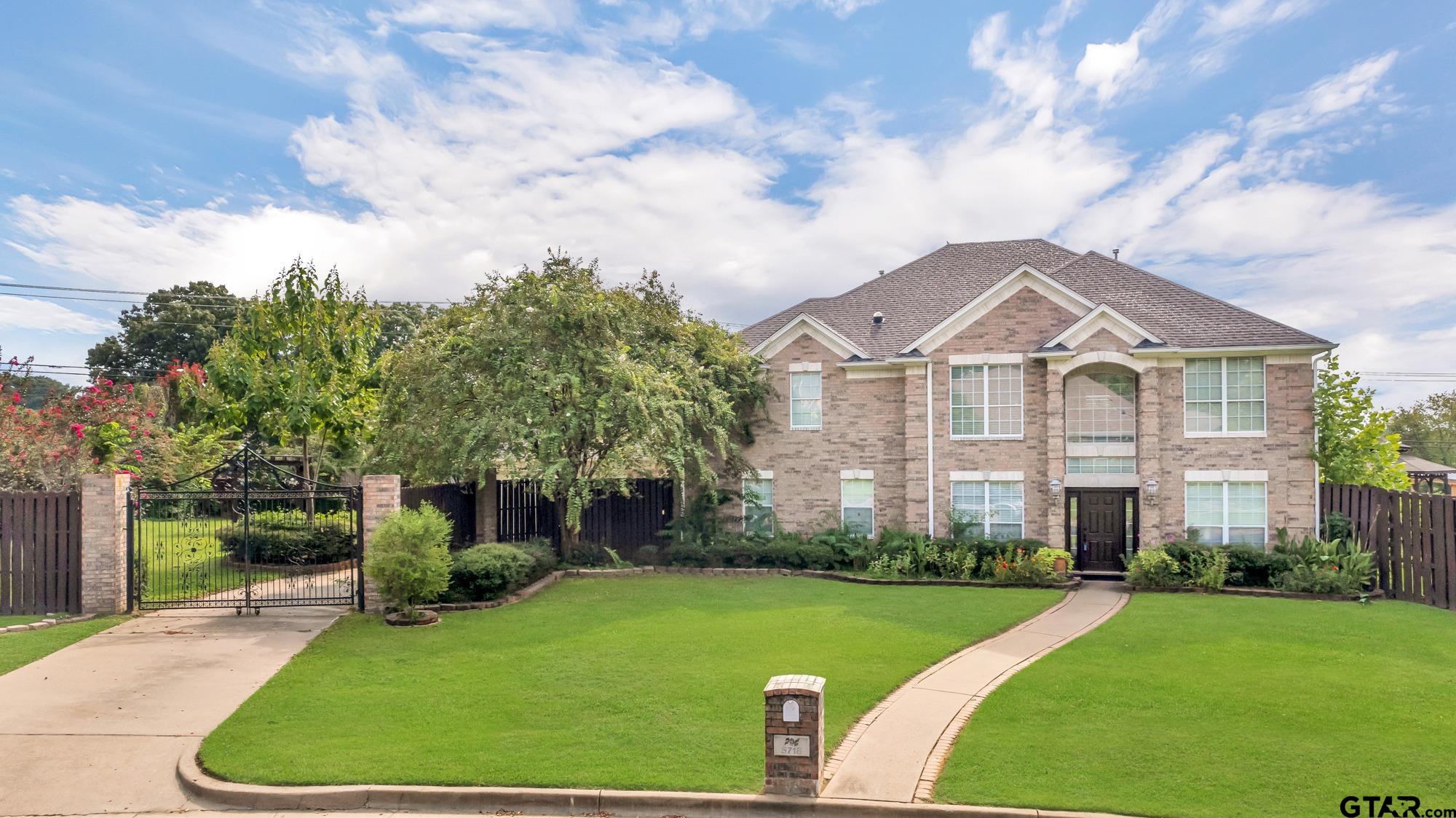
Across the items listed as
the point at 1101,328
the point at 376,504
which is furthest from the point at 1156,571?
the point at 376,504

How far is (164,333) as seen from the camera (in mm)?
57062

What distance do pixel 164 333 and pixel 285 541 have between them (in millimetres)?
45404

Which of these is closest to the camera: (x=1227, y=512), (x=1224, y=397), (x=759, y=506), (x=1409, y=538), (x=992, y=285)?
(x=1409, y=538)

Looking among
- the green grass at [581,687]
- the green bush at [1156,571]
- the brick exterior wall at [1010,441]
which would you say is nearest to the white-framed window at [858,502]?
the brick exterior wall at [1010,441]

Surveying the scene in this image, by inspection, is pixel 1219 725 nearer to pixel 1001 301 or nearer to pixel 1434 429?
pixel 1001 301

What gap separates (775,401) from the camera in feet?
77.6

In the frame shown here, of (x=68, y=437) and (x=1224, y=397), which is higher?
(x=1224, y=397)

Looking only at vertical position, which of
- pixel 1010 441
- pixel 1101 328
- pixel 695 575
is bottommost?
pixel 695 575

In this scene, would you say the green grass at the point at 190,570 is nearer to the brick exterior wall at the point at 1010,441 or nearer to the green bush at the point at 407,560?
the green bush at the point at 407,560

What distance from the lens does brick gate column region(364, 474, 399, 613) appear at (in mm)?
15258

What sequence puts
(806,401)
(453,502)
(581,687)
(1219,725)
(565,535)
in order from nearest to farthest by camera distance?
(1219,725) → (581,687) → (453,502) → (565,535) → (806,401)

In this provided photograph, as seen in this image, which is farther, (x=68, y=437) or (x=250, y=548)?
(x=68, y=437)

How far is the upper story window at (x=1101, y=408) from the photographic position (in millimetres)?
21062

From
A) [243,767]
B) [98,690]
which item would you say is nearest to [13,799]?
[243,767]
